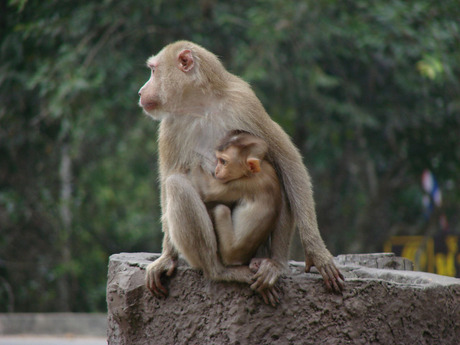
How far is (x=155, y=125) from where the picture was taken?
11.8 m

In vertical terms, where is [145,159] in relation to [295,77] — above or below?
below

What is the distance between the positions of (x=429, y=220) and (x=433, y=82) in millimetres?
3150

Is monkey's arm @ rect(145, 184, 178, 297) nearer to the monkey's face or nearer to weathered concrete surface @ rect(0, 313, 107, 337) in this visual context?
the monkey's face

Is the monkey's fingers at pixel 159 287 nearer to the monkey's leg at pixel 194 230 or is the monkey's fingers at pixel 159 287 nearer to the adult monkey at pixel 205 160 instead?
the adult monkey at pixel 205 160

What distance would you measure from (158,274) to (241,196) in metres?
0.79

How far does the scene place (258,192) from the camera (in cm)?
442

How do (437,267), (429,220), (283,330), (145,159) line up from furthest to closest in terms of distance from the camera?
(145,159), (429,220), (437,267), (283,330)

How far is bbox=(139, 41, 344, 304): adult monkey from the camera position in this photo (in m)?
4.33

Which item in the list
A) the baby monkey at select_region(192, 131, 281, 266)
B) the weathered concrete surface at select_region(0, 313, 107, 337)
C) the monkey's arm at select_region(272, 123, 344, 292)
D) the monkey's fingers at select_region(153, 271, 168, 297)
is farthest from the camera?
the weathered concrete surface at select_region(0, 313, 107, 337)

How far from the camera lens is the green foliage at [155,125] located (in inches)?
400

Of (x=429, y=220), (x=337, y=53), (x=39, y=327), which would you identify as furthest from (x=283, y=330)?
(x=429, y=220)

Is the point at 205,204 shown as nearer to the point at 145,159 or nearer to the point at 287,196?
the point at 287,196

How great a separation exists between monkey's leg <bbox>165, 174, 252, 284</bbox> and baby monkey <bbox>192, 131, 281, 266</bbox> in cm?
9

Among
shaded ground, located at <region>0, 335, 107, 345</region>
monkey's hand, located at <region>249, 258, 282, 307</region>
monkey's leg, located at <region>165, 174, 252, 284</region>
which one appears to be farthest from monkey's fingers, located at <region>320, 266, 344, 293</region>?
shaded ground, located at <region>0, 335, 107, 345</region>
